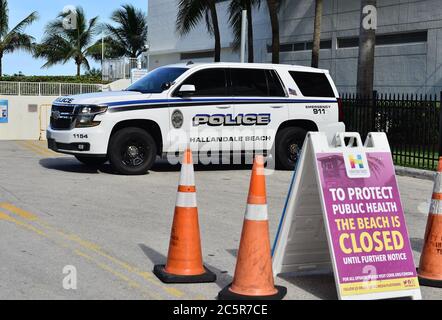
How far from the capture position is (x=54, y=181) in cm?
1201

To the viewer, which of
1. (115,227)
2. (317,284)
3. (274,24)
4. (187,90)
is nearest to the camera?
(317,284)

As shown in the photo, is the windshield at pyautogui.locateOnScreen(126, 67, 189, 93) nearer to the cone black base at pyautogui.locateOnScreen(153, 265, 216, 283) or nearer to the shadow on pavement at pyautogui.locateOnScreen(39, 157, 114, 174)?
the shadow on pavement at pyautogui.locateOnScreen(39, 157, 114, 174)

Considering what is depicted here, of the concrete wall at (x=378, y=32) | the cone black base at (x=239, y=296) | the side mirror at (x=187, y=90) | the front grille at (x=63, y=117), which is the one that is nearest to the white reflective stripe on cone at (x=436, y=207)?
the cone black base at (x=239, y=296)

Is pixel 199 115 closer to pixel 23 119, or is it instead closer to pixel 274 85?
pixel 274 85

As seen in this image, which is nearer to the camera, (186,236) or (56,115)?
(186,236)

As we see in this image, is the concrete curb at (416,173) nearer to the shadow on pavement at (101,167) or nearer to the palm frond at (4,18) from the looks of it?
the shadow on pavement at (101,167)

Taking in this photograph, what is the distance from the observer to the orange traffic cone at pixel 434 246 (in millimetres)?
6146

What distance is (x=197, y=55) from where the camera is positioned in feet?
128

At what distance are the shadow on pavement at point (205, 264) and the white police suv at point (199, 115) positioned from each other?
219 inches

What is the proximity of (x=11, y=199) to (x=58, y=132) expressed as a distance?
120 inches

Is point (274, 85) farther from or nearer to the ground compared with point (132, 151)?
farther from the ground

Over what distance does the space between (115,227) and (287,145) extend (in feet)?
21.2

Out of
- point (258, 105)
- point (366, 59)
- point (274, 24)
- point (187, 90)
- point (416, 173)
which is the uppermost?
point (274, 24)

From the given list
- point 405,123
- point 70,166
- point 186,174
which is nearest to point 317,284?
point 186,174
